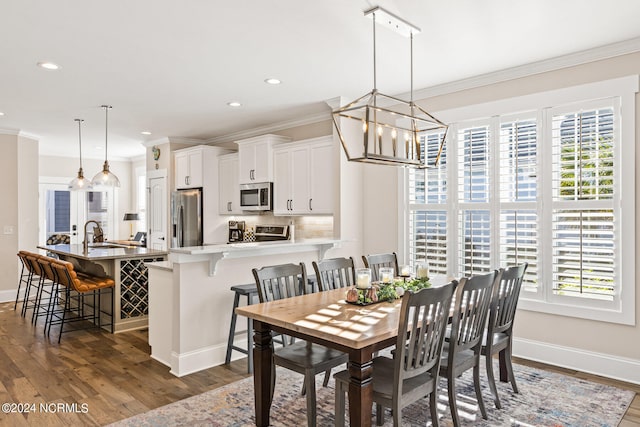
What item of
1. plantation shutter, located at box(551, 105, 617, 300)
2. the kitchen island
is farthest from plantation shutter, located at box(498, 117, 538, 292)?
the kitchen island

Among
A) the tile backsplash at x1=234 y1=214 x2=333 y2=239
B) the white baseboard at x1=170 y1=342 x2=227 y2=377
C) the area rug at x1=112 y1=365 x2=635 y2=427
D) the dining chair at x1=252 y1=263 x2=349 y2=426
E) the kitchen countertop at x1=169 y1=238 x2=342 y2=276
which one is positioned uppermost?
the tile backsplash at x1=234 y1=214 x2=333 y2=239

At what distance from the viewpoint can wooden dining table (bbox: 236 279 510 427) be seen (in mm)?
2104

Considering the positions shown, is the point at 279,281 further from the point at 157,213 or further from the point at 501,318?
the point at 157,213

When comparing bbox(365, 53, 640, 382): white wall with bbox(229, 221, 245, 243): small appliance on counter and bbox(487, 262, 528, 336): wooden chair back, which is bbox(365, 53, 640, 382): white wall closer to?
bbox(487, 262, 528, 336): wooden chair back

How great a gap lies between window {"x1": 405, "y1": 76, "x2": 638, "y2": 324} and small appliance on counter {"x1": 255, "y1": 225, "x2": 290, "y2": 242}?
2.11m

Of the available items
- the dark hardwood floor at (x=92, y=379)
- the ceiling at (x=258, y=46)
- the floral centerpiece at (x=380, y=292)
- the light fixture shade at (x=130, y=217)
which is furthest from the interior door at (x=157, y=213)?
the floral centerpiece at (x=380, y=292)

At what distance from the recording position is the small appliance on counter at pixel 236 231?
22.7 feet

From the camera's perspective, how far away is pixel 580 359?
3.63 meters

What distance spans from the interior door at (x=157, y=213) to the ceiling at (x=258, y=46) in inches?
98.7

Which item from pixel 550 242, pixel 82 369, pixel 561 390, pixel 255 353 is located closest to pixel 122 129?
pixel 82 369

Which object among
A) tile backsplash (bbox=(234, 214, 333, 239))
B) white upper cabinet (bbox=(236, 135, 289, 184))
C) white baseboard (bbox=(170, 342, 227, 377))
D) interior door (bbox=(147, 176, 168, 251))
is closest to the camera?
white baseboard (bbox=(170, 342, 227, 377))

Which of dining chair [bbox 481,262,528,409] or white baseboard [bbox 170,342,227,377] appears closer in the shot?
dining chair [bbox 481,262,528,409]

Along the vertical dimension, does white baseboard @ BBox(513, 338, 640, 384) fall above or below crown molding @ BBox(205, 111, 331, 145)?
below

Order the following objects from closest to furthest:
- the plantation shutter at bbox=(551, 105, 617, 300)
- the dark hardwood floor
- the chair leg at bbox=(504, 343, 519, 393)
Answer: the dark hardwood floor
the chair leg at bbox=(504, 343, 519, 393)
the plantation shutter at bbox=(551, 105, 617, 300)
